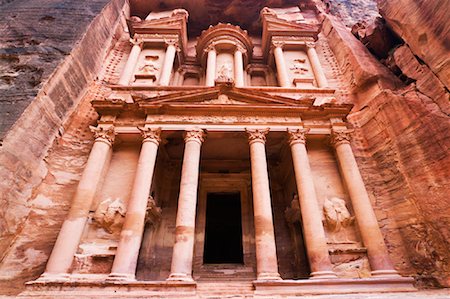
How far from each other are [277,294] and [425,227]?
4798mm

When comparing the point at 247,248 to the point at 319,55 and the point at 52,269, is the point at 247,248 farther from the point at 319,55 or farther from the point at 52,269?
the point at 319,55

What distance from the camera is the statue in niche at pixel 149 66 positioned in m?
12.7

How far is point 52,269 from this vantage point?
6453mm

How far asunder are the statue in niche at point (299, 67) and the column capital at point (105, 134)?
875 cm

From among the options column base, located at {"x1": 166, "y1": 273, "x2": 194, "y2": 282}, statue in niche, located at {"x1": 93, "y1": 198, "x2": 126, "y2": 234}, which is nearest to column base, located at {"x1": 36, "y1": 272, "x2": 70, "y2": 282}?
statue in niche, located at {"x1": 93, "y1": 198, "x2": 126, "y2": 234}

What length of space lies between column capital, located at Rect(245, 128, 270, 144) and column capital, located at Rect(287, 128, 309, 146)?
2.54ft

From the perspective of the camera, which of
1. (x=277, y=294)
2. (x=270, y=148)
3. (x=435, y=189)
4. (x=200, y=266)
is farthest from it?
(x=270, y=148)

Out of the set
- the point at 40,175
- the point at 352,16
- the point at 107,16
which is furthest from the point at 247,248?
the point at 352,16

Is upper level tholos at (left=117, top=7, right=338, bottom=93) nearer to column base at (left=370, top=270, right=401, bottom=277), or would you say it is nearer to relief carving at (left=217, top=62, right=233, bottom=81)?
relief carving at (left=217, top=62, right=233, bottom=81)

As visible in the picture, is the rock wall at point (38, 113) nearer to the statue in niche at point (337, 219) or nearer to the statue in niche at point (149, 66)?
the statue in niche at point (149, 66)

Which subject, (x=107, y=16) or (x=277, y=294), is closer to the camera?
(x=277, y=294)

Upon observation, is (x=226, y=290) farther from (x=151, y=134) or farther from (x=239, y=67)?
(x=239, y=67)

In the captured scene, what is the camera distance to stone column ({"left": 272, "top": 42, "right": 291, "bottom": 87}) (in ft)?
39.9

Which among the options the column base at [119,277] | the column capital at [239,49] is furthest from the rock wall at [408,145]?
the column base at [119,277]
